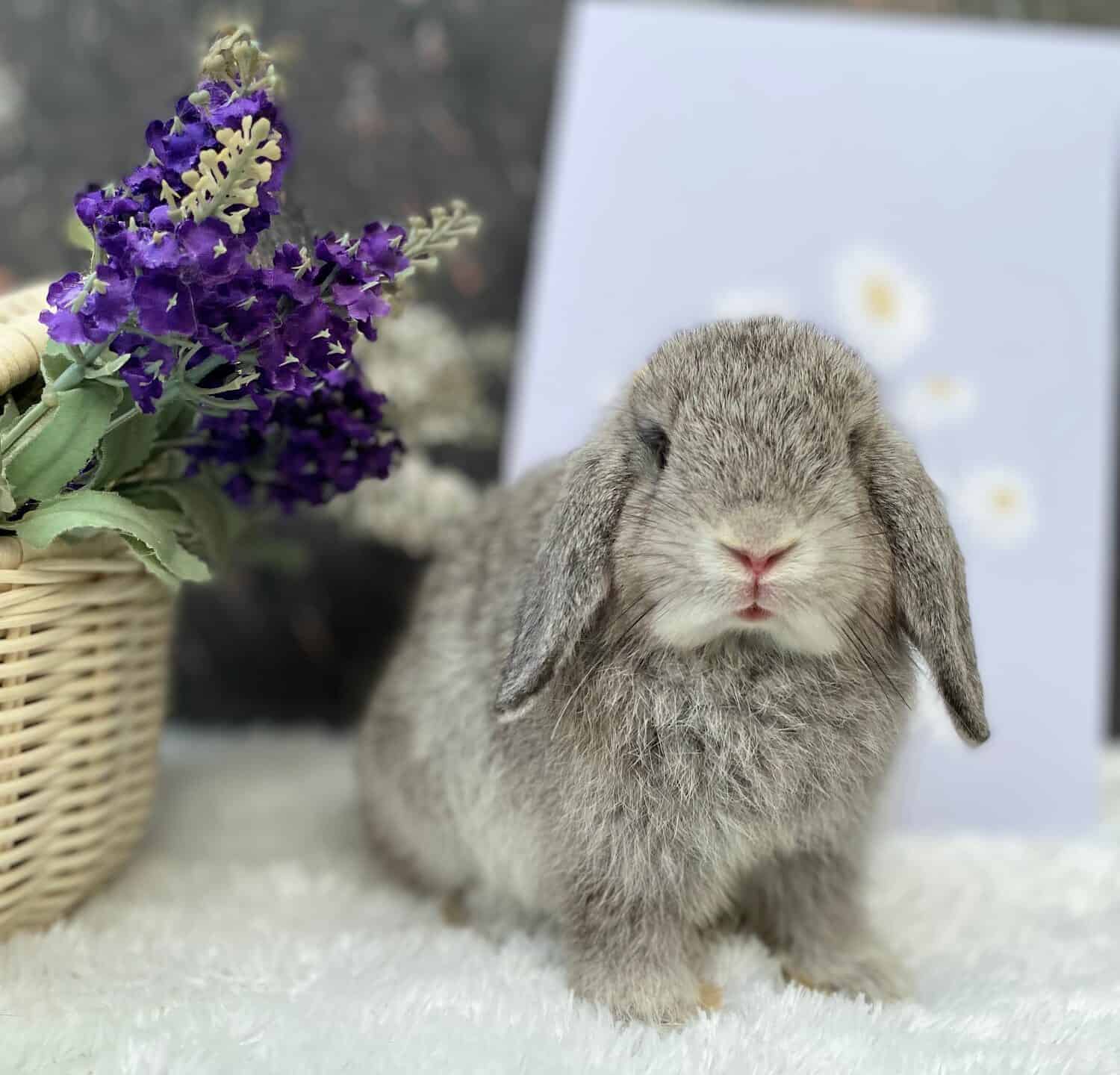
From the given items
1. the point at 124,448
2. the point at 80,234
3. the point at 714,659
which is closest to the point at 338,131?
the point at 80,234

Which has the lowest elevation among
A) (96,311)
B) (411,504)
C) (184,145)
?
(411,504)

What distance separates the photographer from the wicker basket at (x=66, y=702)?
3.21ft

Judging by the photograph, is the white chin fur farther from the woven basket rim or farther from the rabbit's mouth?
the woven basket rim

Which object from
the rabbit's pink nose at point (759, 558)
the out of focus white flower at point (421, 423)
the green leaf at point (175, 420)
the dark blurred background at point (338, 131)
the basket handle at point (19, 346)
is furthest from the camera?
the dark blurred background at point (338, 131)

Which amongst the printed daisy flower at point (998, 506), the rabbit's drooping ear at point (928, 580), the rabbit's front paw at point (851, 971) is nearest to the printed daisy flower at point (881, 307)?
the printed daisy flower at point (998, 506)

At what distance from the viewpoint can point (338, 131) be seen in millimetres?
1924

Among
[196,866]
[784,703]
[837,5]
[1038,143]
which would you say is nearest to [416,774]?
[196,866]

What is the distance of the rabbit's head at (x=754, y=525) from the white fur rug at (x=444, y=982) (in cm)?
28

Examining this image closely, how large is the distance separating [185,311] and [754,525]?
0.48m

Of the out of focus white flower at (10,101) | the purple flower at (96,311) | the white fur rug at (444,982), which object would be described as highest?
the out of focus white flower at (10,101)

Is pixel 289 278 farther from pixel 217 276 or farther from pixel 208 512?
pixel 208 512

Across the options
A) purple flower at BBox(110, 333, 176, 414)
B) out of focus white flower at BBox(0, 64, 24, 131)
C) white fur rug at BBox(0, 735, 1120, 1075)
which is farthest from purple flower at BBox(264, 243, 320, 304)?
out of focus white flower at BBox(0, 64, 24, 131)

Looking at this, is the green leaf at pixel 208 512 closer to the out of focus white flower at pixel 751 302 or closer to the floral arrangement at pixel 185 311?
the floral arrangement at pixel 185 311

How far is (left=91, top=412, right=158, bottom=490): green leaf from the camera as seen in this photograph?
1023 mm
